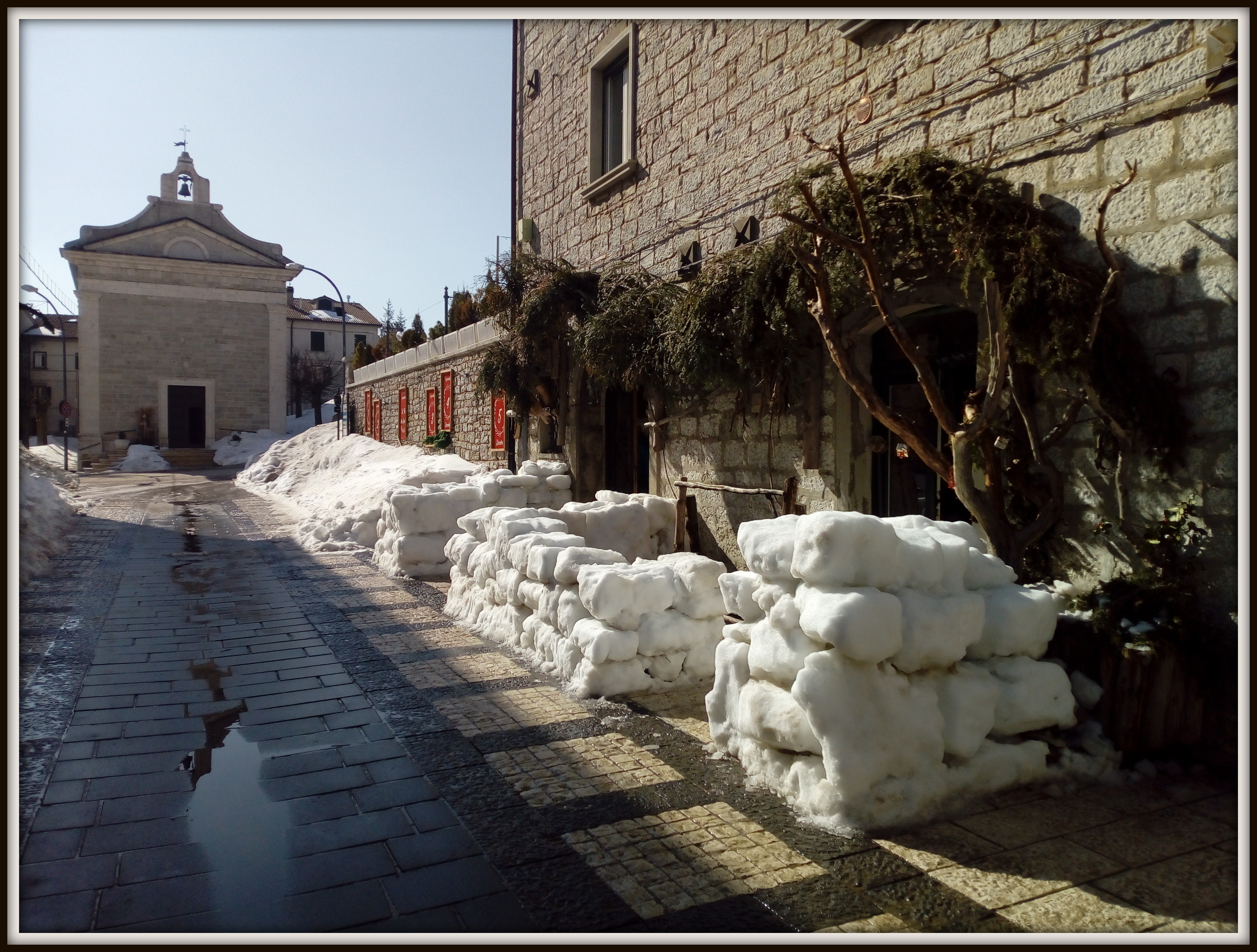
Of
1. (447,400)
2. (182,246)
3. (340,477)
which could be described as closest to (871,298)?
(447,400)

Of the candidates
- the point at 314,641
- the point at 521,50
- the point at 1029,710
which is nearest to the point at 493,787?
the point at 1029,710

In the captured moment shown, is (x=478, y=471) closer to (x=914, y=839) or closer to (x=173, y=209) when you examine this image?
(x=914, y=839)

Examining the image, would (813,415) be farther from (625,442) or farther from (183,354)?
(183,354)

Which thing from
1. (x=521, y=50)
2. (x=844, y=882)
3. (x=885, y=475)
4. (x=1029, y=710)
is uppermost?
(x=521, y=50)

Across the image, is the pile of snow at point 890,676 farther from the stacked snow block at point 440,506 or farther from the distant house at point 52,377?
the distant house at point 52,377

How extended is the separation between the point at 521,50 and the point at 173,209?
28201mm

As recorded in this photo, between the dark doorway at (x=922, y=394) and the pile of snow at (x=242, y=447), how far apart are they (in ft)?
89.2

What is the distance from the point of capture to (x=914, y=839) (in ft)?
10.7

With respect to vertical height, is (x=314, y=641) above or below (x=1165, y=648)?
below

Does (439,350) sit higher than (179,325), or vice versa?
(179,325)

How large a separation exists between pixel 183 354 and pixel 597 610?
1333 inches

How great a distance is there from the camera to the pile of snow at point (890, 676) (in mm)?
3330

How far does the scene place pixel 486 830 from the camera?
3.38 m

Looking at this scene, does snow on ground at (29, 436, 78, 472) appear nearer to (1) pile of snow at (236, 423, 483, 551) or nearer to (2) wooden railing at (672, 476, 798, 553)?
(1) pile of snow at (236, 423, 483, 551)
